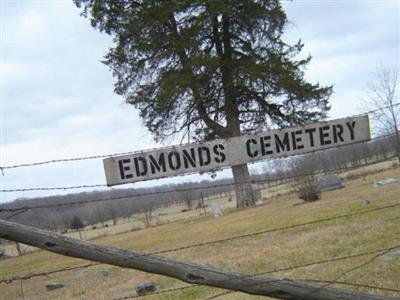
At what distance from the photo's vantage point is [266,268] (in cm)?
923

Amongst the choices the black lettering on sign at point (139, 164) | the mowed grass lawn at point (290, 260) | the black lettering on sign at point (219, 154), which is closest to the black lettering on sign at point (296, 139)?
the black lettering on sign at point (219, 154)

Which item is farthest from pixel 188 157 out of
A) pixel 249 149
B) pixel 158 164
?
pixel 249 149

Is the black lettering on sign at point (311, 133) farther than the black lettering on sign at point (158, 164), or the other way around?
the black lettering on sign at point (311, 133)

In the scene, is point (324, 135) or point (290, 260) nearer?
point (324, 135)

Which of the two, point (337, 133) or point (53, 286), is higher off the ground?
point (337, 133)

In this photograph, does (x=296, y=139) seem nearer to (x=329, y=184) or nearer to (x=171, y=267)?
(x=171, y=267)

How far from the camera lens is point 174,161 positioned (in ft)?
14.4

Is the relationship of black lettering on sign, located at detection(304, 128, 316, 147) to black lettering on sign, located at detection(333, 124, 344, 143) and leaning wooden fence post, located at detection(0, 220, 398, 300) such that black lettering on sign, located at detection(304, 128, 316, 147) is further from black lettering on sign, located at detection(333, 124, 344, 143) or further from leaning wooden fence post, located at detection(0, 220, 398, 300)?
leaning wooden fence post, located at detection(0, 220, 398, 300)

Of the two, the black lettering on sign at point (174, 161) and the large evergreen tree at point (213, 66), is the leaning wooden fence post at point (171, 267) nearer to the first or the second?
the black lettering on sign at point (174, 161)

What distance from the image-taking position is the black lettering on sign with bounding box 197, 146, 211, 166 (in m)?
4.40

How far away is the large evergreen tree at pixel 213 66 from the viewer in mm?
23719

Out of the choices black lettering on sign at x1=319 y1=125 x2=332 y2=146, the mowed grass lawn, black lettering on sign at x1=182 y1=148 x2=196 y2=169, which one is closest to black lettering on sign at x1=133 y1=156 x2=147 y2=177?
black lettering on sign at x1=182 y1=148 x2=196 y2=169

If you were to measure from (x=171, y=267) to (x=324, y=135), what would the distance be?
1.98 metres

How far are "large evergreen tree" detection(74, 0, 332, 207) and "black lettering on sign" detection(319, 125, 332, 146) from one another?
1823cm
